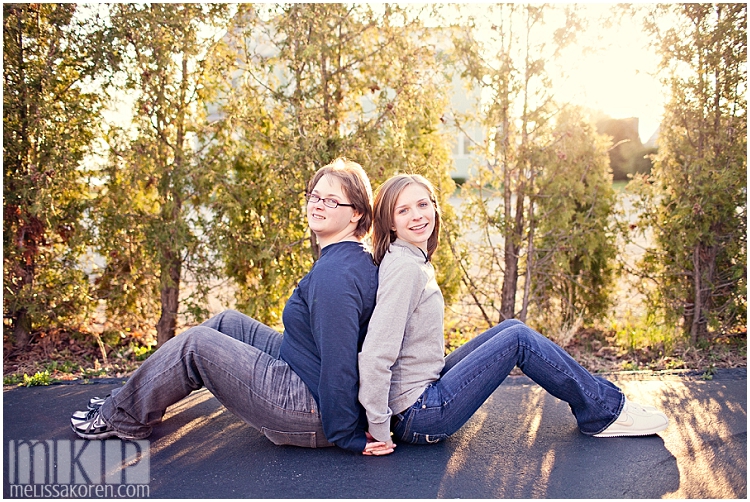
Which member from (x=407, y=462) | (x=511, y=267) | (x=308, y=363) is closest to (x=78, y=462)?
(x=308, y=363)

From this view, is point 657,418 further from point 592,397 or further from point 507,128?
point 507,128

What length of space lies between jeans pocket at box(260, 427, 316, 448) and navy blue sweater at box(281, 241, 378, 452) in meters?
0.13

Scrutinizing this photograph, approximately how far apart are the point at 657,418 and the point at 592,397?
0.42 m

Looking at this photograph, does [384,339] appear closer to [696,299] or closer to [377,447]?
[377,447]

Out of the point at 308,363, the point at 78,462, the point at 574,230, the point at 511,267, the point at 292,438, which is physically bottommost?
the point at 78,462

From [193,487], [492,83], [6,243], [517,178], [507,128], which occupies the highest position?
[492,83]

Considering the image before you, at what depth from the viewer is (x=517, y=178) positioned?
486 cm

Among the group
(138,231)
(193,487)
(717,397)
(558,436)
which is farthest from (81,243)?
(717,397)

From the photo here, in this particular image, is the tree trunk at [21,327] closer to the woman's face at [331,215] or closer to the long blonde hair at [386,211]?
the woman's face at [331,215]

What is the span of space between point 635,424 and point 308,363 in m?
1.63

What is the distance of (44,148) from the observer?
461cm

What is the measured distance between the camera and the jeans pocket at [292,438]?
2.92 meters

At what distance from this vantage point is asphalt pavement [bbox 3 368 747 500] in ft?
8.75

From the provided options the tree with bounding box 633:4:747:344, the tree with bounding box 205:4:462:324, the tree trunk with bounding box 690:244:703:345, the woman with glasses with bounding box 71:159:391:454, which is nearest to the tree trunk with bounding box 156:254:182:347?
the tree with bounding box 205:4:462:324
